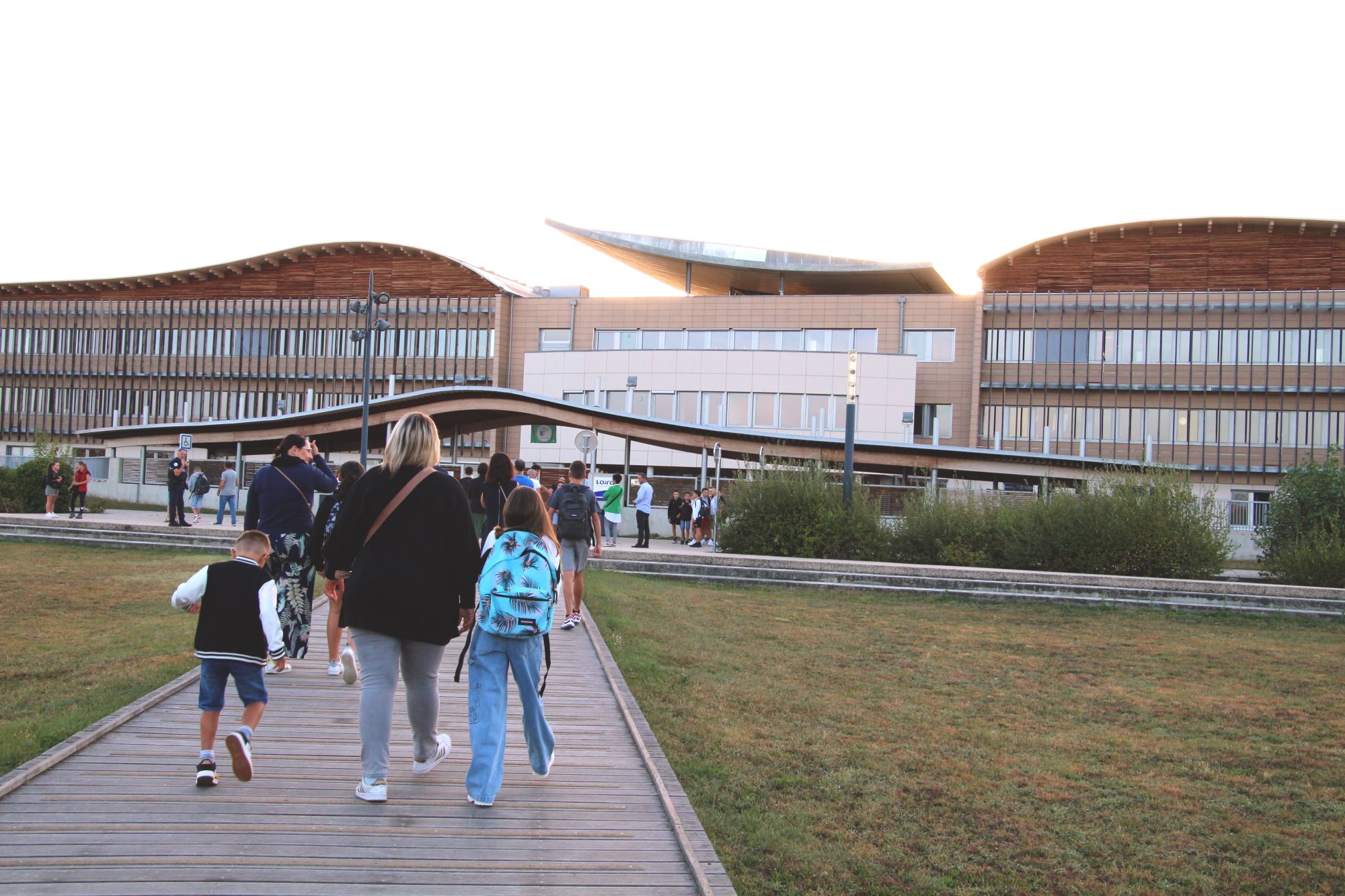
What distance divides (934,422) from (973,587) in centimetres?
3555

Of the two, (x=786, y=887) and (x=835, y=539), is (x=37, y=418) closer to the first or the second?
(x=835, y=539)

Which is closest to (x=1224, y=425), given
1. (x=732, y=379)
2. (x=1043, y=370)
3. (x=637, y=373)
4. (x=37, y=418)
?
(x=1043, y=370)

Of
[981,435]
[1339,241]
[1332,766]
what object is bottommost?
[1332,766]

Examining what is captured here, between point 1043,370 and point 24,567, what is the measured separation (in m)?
46.8

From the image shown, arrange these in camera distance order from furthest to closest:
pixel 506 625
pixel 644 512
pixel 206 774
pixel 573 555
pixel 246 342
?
1. pixel 246 342
2. pixel 644 512
3. pixel 573 555
4. pixel 506 625
5. pixel 206 774

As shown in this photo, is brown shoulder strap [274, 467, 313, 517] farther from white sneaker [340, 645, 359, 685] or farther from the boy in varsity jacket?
the boy in varsity jacket

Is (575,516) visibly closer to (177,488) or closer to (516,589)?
(516,589)

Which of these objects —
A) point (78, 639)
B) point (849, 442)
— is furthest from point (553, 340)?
point (78, 639)

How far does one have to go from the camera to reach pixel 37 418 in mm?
68438

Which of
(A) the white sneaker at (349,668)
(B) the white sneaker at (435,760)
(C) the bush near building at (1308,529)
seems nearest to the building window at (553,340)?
(C) the bush near building at (1308,529)

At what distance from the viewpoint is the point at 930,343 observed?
5616cm

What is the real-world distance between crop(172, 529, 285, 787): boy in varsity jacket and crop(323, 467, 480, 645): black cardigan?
0.66m

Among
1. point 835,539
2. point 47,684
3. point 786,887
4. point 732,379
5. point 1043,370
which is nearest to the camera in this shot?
point 786,887

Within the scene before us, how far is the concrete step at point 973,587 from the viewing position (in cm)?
2073
